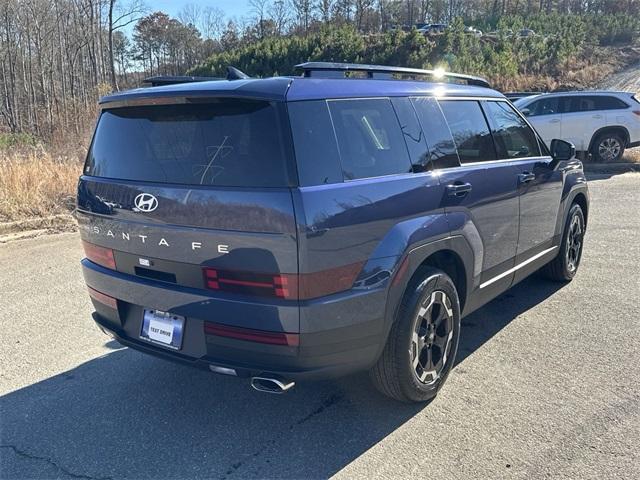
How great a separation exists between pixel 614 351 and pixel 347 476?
2432 mm

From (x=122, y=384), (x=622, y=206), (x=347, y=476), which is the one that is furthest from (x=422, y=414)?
(x=622, y=206)

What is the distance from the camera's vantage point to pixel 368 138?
2945 millimetres

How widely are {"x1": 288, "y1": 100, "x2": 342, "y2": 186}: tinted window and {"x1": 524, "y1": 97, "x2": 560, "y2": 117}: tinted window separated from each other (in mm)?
12961

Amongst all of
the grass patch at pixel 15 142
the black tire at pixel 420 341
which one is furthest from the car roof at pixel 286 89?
the grass patch at pixel 15 142

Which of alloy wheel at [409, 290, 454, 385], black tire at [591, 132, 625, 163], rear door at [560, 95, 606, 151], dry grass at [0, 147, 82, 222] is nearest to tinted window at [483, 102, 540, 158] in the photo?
alloy wheel at [409, 290, 454, 385]

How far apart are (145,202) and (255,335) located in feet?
3.06

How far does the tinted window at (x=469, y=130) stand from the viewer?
143 inches

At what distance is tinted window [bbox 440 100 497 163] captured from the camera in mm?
3637

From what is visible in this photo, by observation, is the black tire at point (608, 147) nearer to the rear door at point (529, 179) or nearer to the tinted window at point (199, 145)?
the rear door at point (529, 179)

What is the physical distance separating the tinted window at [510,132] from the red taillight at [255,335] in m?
2.43

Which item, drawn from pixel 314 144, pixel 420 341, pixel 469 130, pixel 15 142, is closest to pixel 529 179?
pixel 469 130

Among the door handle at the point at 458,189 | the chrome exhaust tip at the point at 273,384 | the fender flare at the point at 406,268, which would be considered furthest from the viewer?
the door handle at the point at 458,189

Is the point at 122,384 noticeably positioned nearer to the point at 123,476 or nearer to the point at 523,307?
the point at 123,476

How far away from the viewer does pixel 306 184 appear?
98.3 inches
